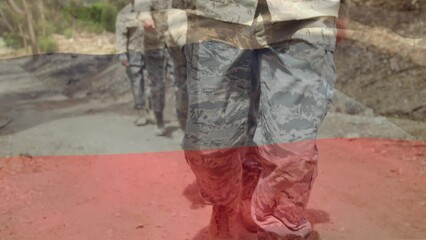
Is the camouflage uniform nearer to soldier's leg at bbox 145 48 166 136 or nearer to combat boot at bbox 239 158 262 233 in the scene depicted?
soldier's leg at bbox 145 48 166 136

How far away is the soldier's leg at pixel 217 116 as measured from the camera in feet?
4.47

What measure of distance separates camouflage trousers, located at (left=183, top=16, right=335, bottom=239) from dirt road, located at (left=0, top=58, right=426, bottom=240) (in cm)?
10

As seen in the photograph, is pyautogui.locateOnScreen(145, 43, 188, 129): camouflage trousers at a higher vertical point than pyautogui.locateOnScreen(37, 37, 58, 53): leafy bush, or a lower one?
lower

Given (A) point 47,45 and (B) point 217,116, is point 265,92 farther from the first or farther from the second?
(A) point 47,45

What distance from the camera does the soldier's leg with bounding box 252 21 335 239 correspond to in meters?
1.33

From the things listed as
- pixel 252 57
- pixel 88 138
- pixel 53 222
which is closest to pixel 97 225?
pixel 53 222

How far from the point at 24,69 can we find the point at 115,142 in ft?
0.78

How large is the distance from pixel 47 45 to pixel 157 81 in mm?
264

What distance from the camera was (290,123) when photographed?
1341mm

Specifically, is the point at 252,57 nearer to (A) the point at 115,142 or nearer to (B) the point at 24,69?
(A) the point at 115,142

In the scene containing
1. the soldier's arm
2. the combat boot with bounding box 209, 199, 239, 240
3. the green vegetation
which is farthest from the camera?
the combat boot with bounding box 209, 199, 239, 240

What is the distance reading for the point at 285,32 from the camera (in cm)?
132

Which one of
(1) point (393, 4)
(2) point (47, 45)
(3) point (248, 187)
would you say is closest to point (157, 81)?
(2) point (47, 45)

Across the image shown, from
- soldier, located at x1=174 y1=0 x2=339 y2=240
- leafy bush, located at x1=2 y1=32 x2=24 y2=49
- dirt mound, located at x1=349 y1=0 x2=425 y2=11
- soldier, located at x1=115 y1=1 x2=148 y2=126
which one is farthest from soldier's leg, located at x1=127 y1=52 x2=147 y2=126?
dirt mound, located at x1=349 y1=0 x2=425 y2=11
